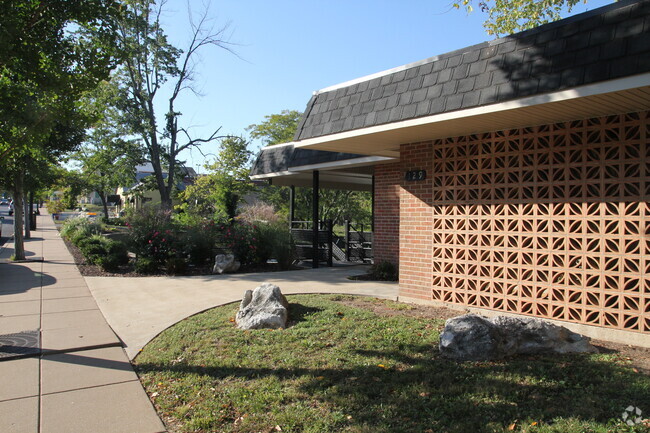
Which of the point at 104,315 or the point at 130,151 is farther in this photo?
the point at 130,151

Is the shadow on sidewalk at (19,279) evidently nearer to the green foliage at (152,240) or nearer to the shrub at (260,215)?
the green foliage at (152,240)

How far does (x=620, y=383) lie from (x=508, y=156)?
3.47 m

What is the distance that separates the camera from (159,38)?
90.1 ft

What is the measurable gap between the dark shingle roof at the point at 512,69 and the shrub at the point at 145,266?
6.63 meters

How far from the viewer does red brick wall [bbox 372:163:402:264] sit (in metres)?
11.5

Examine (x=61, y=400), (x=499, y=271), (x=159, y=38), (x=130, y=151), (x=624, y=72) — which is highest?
(x=159, y=38)

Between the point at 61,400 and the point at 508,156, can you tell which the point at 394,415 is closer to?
the point at 61,400

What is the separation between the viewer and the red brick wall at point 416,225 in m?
7.84

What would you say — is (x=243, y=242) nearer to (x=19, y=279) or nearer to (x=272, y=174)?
(x=272, y=174)

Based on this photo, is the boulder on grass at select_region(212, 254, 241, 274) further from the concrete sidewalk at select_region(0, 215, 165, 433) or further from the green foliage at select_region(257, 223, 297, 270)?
the concrete sidewalk at select_region(0, 215, 165, 433)

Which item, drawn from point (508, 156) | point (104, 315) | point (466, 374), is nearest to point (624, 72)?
point (508, 156)

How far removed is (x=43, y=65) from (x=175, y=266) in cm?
628

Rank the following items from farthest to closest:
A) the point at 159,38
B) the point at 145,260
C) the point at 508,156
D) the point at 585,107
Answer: the point at 159,38 → the point at 145,260 → the point at 508,156 → the point at 585,107

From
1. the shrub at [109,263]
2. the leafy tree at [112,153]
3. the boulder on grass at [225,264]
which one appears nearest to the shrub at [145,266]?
the shrub at [109,263]
